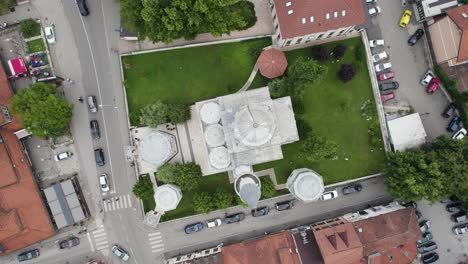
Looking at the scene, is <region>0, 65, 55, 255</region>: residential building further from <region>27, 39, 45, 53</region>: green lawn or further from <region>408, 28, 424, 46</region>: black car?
<region>408, 28, 424, 46</region>: black car

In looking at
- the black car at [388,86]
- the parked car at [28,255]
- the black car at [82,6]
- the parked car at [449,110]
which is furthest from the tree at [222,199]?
the parked car at [449,110]

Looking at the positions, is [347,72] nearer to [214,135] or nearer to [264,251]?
[214,135]

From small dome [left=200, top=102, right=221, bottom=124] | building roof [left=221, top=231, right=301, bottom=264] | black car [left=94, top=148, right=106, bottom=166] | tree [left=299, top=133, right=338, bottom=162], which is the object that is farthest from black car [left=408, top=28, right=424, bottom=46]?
black car [left=94, top=148, right=106, bottom=166]

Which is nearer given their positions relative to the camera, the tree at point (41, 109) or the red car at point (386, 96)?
the tree at point (41, 109)

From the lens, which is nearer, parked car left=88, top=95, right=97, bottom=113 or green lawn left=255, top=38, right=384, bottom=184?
parked car left=88, top=95, right=97, bottom=113

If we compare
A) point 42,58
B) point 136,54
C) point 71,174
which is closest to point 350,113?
point 136,54

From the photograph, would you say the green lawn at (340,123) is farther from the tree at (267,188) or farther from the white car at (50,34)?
the white car at (50,34)


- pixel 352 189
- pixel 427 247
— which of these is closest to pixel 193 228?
pixel 352 189
